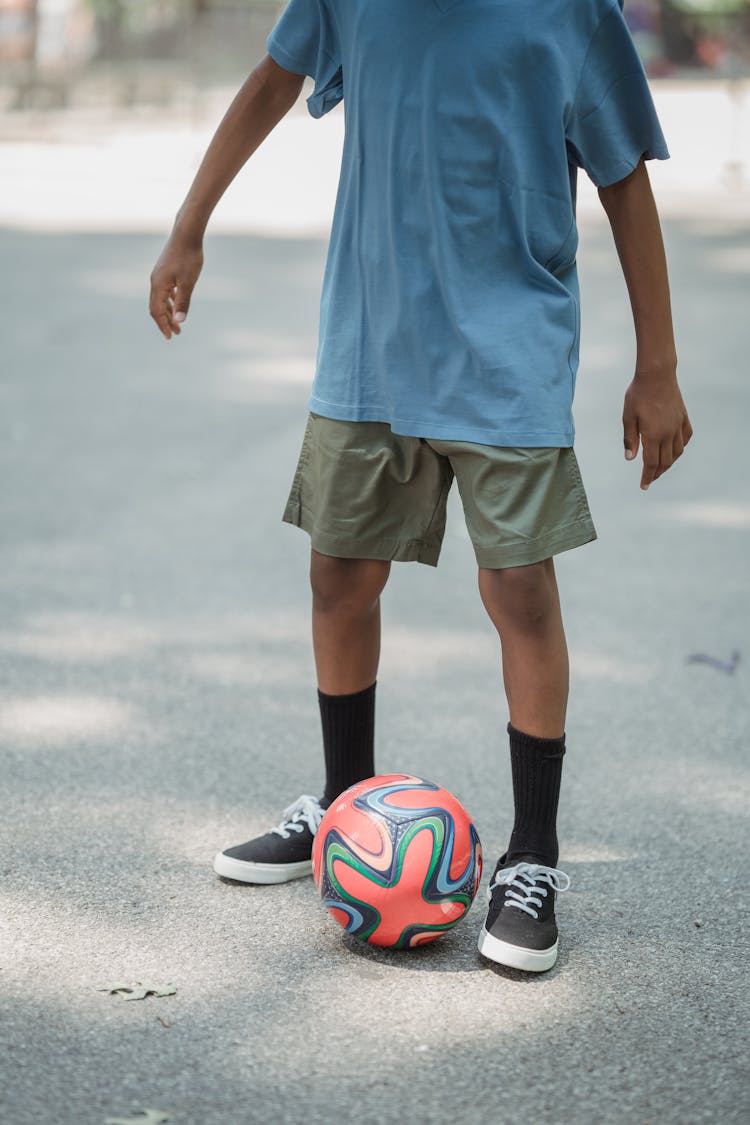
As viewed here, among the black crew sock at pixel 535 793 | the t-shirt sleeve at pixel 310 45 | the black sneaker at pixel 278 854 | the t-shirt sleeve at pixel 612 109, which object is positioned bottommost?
the black sneaker at pixel 278 854

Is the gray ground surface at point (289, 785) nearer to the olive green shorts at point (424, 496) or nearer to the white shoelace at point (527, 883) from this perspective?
the white shoelace at point (527, 883)

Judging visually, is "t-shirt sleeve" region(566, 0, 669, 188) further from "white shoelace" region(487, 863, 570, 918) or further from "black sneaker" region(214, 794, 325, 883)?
"black sneaker" region(214, 794, 325, 883)

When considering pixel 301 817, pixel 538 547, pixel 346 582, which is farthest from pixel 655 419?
pixel 301 817

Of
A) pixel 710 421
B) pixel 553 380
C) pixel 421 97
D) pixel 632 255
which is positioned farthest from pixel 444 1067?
pixel 710 421

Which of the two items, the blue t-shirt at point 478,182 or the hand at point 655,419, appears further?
the hand at point 655,419

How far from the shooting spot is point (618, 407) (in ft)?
25.8

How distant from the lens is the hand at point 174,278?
304cm

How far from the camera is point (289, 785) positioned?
3.60m

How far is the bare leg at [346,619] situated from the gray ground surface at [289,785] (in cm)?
44

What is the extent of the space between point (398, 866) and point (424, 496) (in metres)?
0.68

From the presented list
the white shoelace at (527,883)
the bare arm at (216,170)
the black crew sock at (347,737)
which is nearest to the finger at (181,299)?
the bare arm at (216,170)

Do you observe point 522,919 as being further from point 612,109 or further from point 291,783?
point 612,109

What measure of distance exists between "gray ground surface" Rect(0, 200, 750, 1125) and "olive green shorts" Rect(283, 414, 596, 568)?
28.9 inches

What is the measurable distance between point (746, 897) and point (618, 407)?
16.6ft
